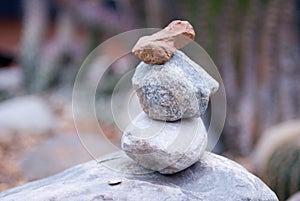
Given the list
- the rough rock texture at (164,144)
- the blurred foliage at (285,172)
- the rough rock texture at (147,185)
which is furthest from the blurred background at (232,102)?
the rough rock texture at (164,144)

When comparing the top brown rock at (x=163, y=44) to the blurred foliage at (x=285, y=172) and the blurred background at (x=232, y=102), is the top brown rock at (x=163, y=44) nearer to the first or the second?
the blurred background at (x=232, y=102)

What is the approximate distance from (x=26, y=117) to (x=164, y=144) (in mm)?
Answer: 2971

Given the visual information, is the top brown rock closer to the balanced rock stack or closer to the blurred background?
the balanced rock stack

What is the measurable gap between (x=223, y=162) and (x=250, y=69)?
2.14 m

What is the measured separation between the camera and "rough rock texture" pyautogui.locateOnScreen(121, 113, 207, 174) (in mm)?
1455

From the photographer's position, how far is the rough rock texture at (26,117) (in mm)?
4184

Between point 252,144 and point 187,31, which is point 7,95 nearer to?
point 252,144

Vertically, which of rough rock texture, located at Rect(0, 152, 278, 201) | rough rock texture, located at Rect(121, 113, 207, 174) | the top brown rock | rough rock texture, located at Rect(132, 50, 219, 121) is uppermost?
the top brown rock

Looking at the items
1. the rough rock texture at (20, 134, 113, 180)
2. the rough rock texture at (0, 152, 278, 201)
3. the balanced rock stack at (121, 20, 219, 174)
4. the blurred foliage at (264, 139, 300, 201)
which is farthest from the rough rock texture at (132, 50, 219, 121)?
the rough rock texture at (20, 134, 113, 180)

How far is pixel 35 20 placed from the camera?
5973 millimetres

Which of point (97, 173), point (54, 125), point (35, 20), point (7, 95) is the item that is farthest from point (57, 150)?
point (35, 20)

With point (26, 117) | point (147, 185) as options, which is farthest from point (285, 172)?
point (26, 117)

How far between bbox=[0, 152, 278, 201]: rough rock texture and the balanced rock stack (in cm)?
5

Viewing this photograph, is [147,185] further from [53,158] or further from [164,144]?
[53,158]
